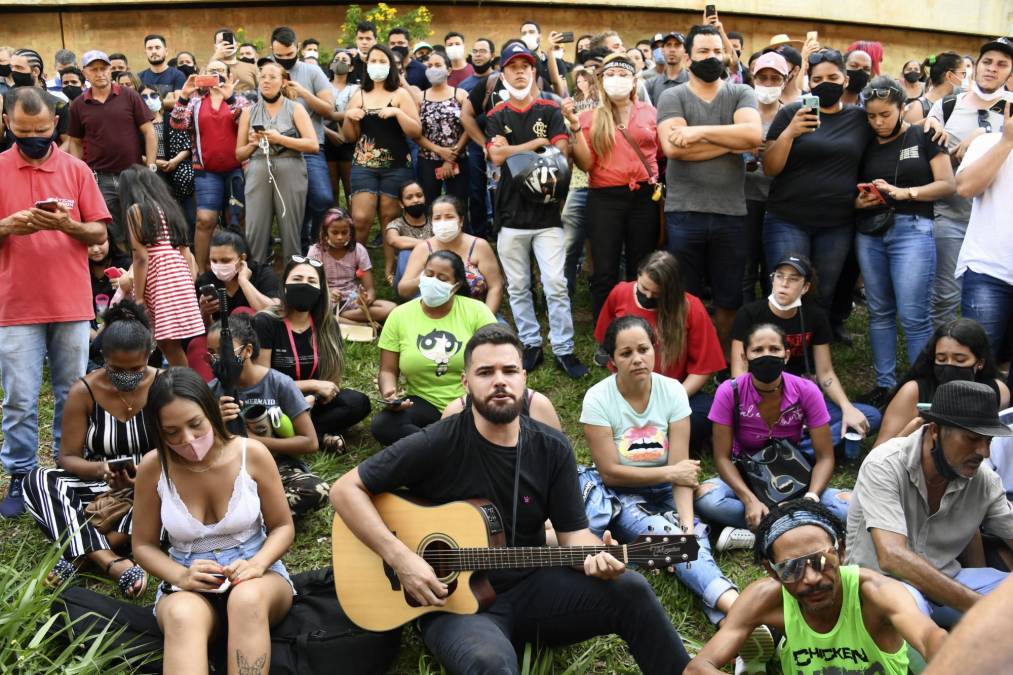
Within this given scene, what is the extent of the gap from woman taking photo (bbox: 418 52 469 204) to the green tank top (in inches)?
241

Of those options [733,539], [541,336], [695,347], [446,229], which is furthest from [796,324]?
[446,229]

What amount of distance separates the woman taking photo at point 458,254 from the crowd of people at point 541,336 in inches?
0.9

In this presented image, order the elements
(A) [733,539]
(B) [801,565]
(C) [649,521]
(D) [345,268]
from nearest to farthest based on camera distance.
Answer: (B) [801,565] < (C) [649,521] < (A) [733,539] < (D) [345,268]

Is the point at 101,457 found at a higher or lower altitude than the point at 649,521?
higher

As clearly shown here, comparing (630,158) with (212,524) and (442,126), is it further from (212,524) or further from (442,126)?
(212,524)

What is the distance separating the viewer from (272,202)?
351 inches

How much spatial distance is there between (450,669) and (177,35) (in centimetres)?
1608

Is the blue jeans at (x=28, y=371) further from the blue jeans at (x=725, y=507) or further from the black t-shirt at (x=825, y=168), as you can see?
the black t-shirt at (x=825, y=168)

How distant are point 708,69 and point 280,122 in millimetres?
3862

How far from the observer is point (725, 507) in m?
5.65

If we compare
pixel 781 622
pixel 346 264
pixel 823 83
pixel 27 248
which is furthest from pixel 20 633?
pixel 823 83

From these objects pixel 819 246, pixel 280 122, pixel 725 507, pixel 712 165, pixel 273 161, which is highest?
pixel 280 122

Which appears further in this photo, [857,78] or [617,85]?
[857,78]

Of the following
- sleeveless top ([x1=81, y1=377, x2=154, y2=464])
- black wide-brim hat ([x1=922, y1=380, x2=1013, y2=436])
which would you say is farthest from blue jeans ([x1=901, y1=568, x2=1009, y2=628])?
sleeveless top ([x1=81, y1=377, x2=154, y2=464])
